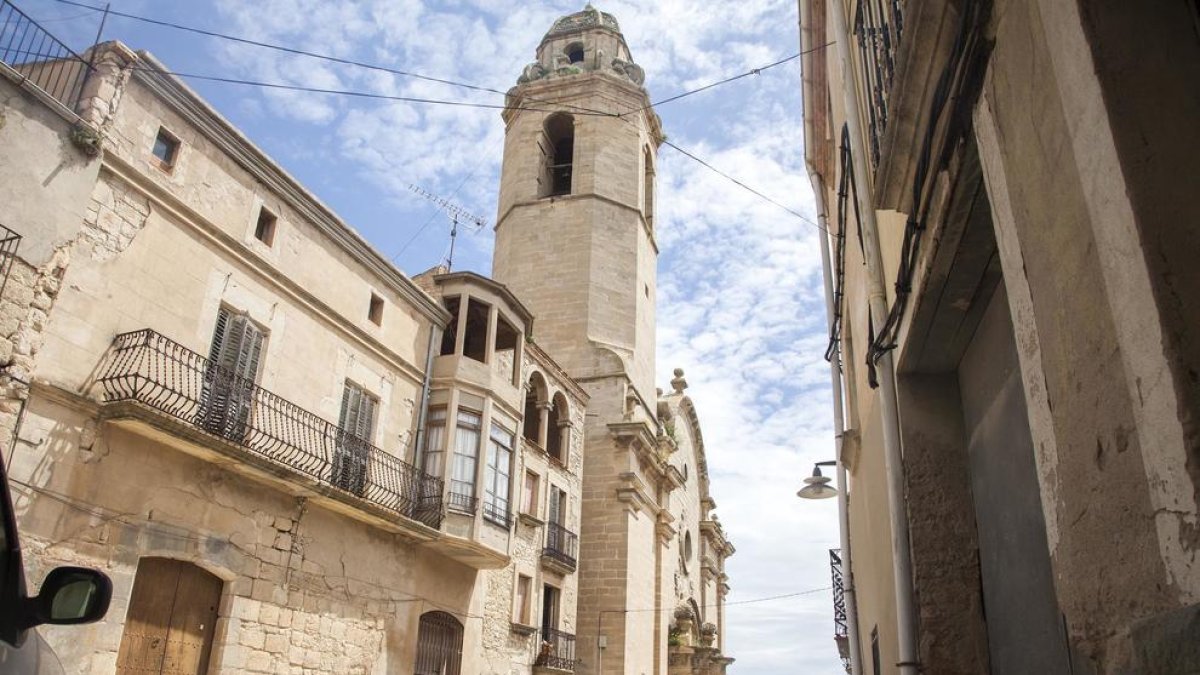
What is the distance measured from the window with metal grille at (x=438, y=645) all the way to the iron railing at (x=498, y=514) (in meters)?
1.92

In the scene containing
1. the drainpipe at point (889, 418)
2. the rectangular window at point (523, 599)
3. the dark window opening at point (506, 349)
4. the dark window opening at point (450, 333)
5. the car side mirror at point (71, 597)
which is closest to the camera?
the car side mirror at point (71, 597)

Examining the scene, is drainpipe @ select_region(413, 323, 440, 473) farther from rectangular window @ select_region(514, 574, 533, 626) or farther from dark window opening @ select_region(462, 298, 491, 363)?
rectangular window @ select_region(514, 574, 533, 626)

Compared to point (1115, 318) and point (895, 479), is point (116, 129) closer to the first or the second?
point (895, 479)

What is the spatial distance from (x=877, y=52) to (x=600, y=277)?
23597 millimetres

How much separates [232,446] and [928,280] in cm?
964

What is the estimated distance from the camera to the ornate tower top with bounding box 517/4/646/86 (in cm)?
3244

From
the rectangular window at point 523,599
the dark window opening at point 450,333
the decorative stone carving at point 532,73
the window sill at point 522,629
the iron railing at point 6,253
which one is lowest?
the window sill at point 522,629

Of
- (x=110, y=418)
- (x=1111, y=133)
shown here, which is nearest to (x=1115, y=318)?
(x=1111, y=133)

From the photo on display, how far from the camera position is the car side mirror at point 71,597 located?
2768mm

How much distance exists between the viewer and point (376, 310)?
622 inches

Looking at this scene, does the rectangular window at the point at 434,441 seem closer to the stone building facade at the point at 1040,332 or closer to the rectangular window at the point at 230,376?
the rectangular window at the point at 230,376

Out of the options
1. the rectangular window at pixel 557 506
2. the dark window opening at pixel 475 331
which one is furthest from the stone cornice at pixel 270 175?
the rectangular window at pixel 557 506

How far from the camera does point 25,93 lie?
→ 31.7 feet

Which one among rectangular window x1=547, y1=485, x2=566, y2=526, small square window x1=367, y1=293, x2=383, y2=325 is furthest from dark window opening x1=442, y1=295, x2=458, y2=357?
rectangular window x1=547, y1=485, x2=566, y2=526
